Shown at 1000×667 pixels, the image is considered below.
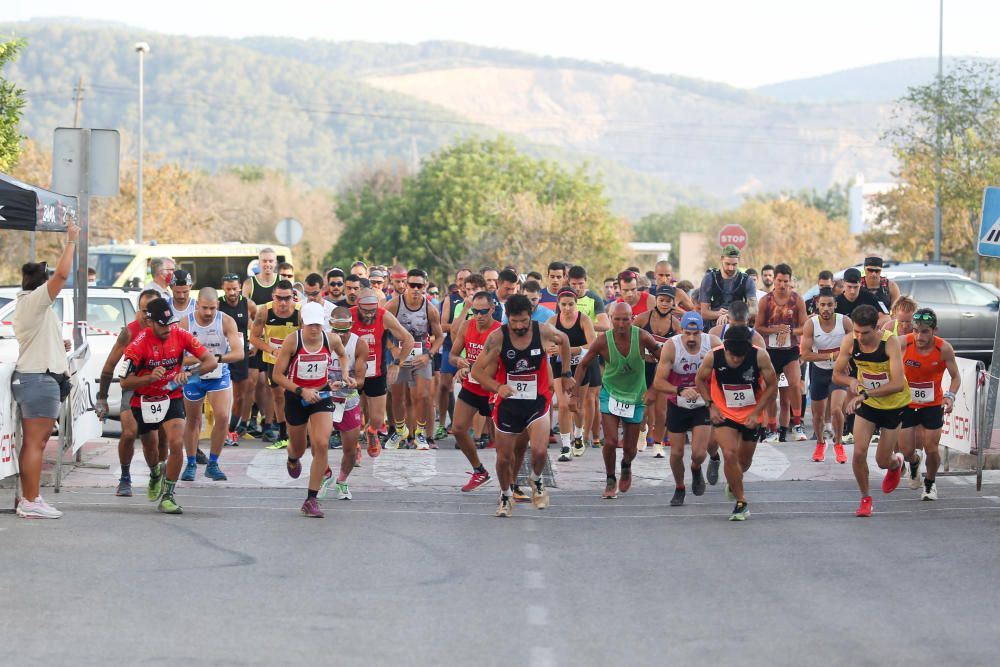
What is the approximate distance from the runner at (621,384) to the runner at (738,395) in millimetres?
1276

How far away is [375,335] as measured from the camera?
49.7ft

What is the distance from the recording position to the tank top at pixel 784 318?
16.5 metres

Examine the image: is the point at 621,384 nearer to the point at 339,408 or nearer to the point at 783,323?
the point at 339,408

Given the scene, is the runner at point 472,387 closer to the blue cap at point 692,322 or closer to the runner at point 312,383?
the runner at point 312,383

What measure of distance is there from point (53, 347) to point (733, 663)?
22.2 ft

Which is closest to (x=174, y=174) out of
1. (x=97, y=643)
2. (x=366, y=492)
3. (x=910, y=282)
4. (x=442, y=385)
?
(x=910, y=282)

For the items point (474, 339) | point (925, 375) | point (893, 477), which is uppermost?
point (474, 339)

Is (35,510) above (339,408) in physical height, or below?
below

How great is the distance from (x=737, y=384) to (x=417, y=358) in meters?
5.11

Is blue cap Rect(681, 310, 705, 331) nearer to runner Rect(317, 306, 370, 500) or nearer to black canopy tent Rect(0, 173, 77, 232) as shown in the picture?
runner Rect(317, 306, 370, 500)

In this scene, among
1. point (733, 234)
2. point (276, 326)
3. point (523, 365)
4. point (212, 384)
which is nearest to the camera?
point (523, 365)

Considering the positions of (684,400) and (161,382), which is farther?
(684,400)

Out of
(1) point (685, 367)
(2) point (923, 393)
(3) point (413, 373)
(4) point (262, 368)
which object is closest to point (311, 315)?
(1) point (685, 367)

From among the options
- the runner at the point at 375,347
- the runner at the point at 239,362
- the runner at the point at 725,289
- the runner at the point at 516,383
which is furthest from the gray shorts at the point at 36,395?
the runner at the point at 725,289
